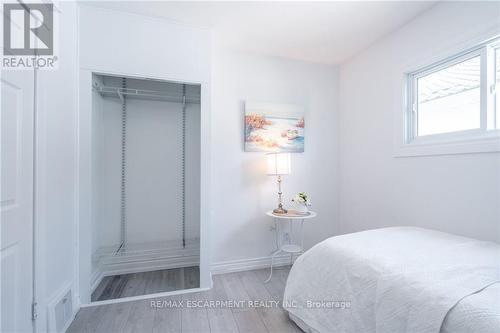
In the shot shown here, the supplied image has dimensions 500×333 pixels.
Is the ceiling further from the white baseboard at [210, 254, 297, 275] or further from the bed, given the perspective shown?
the white baseboard at [210, 254, 297, 275]

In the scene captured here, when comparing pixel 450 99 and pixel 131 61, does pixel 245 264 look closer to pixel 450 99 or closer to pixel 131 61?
pixel 131 61

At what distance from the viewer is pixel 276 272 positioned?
100 inches

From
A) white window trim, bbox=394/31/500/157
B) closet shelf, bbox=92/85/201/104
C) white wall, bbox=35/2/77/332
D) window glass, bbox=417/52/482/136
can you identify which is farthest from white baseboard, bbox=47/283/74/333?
window glass, bbox=417/52/482/136

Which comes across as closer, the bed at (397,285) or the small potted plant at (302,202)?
the bed at (397,285)

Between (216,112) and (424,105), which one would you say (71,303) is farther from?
(424,105)

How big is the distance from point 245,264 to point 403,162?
77.2 inches

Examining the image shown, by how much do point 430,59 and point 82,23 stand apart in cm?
296

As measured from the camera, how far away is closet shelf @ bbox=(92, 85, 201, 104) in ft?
7.35

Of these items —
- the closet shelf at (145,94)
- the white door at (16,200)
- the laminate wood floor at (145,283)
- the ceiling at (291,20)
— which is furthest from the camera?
the closet shelf at (145,94)

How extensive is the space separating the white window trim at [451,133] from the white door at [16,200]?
9.34 feet

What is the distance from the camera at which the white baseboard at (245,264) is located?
2480mm

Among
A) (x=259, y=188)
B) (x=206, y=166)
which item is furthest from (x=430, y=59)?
(x=206, y=166)

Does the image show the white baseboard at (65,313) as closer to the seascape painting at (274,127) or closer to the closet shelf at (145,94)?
the closet shelf at (145,94)
